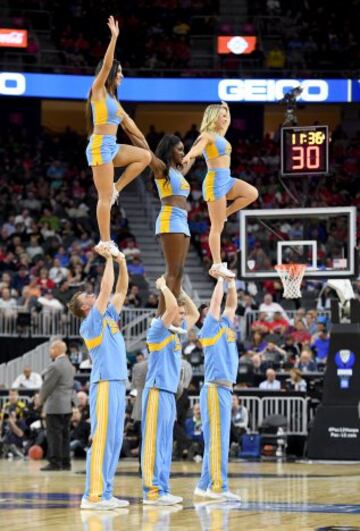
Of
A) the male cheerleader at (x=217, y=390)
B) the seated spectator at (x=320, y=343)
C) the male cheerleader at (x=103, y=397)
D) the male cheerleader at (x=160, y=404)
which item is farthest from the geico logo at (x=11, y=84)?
the male cheerleader at (x=103, y=397)

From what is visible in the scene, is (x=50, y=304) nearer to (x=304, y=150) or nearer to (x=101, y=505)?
(x=304, y=150)

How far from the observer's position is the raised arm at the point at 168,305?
10961mm

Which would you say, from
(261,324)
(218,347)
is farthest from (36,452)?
(218,347)

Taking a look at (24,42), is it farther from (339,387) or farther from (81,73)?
(339,387)

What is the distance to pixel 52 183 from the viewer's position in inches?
1187

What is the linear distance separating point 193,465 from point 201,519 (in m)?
7.86

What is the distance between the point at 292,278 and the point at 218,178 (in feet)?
13.0

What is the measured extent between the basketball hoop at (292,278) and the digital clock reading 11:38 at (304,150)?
5.17 ft

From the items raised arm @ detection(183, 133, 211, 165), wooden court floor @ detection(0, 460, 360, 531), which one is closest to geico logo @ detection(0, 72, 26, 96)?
wooden court floor @ detection(0, 460, 360, 531)

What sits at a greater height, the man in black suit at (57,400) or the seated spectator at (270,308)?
the seated spectator at (270,308)

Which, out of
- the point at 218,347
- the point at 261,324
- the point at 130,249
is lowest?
the point at 218,347

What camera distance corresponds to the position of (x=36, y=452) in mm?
19547

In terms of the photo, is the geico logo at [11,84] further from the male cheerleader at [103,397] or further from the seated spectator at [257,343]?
the male cheerleader at [103,397]

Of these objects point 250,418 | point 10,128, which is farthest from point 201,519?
point 10,128
